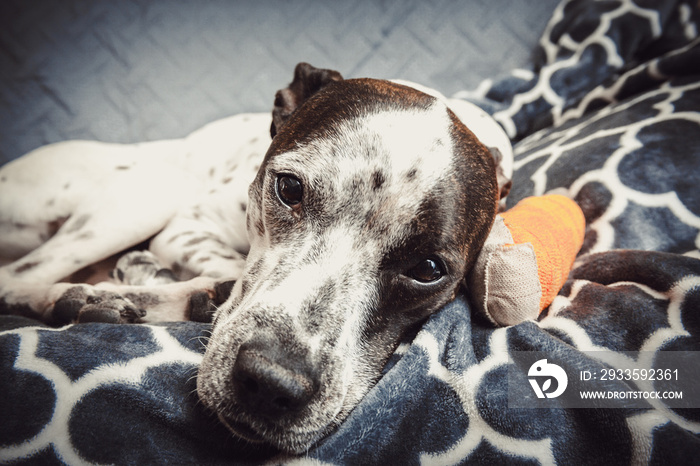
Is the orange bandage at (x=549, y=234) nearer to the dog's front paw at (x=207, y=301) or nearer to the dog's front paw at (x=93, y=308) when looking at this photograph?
the dog's front paw at (x=207, y=301)

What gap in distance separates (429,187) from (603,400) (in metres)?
0.69

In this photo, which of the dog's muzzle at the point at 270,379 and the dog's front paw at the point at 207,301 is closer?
the dog's muzzle at the point at 270,379

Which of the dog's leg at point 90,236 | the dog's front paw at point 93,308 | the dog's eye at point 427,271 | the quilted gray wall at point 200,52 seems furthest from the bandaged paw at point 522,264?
the dog's leg at point 90,236

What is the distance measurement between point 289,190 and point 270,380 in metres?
0.61

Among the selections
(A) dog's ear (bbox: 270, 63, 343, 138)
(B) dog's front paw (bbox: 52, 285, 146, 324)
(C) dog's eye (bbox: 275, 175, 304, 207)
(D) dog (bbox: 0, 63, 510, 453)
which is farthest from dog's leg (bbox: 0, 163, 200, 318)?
(C) dog's eye (bbox: 275, 175, 304, 207)

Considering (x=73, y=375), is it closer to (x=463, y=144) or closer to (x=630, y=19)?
(x=463, y=144)

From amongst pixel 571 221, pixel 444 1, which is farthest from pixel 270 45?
pixel 571 221

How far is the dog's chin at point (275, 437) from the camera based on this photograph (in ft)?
3.22

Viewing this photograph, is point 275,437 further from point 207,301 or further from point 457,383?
point 207,301

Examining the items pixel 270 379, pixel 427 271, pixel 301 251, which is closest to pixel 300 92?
pixel 301 251

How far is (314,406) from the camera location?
3.34ft

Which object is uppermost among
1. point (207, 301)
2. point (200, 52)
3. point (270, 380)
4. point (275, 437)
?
point (200, 52)

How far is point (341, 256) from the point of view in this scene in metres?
1.21

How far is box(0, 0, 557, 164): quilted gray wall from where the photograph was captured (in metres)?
2.35
